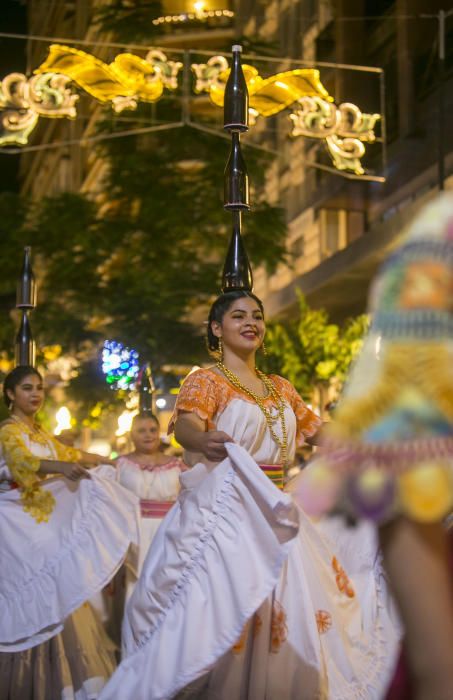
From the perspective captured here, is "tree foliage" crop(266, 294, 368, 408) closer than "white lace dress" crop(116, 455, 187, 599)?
No

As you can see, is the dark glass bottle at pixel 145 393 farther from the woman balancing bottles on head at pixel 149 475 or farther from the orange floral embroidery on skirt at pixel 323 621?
the orange floral embroidery on skirt at pixel 323 621

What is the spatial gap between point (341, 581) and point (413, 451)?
3587 millimetres

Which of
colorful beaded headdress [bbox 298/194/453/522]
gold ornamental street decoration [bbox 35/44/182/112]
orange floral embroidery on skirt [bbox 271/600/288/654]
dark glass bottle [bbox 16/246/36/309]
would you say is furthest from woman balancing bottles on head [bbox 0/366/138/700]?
colorful beaded headdress [bbox 298/194/453/522]

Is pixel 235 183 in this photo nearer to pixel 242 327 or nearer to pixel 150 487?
pixel 242 327

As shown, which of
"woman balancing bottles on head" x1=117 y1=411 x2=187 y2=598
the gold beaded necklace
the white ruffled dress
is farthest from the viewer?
"woman balancing bottles on head" x1=117 y1=411 x2=187 y2=598

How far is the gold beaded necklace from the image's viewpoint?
5793 mm

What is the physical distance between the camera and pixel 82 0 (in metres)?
44.6

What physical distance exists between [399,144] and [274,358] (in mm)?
6807

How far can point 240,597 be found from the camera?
16.3ft

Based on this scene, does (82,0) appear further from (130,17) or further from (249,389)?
(249,389)

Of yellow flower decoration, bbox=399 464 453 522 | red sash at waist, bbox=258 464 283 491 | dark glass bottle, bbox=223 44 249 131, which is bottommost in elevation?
red sash at waist, bbox=258 464 283 491

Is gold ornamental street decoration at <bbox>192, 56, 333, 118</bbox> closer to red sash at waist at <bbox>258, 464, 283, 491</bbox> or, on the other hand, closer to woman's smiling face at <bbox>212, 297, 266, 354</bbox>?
woman's smiling face at <bbox>212, 297, 266, 354</bbox>

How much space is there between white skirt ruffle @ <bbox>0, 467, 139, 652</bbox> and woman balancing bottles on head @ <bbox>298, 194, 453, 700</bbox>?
5.12 m

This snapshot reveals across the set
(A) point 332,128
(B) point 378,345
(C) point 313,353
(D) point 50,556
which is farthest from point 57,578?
(C) point 313,353
